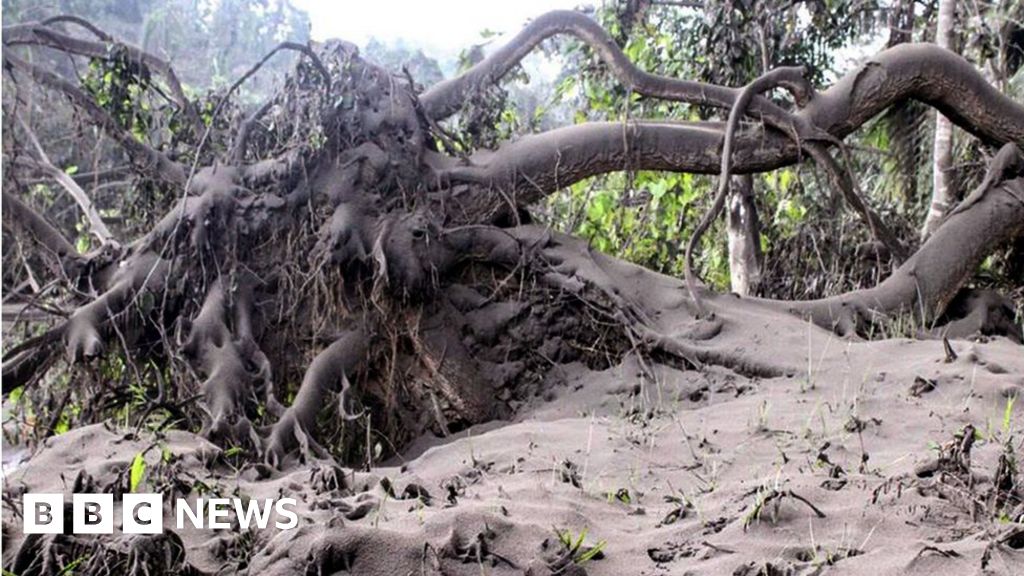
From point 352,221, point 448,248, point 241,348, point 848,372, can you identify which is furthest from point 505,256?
point 848,372

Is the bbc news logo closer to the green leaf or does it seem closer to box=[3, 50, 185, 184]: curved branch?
the green leaf

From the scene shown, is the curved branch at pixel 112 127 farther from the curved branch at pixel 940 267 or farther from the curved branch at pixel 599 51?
the curved branch at pixel 940 267

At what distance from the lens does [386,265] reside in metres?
6.07

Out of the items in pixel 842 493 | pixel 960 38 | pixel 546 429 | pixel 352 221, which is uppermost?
pixel 960 38

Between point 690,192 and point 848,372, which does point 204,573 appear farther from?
point 690,192

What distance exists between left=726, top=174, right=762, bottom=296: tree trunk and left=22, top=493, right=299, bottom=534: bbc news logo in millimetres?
6012

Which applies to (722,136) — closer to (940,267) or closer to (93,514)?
(940,267)

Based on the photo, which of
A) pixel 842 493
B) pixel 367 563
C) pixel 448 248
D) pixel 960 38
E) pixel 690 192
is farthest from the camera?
pixel 960 38

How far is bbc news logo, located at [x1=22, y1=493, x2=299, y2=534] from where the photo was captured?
Answer: 11.3 feet

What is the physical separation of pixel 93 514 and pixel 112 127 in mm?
3990

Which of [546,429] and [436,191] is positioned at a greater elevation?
[436,191]

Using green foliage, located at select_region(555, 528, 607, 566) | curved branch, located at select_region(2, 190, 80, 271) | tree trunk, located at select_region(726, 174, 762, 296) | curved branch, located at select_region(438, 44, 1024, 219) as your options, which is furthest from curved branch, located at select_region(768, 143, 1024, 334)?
curved branch, located at select_region(2, 190, 80, 271)

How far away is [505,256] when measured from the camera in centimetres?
659

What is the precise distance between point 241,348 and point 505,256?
166 cm
